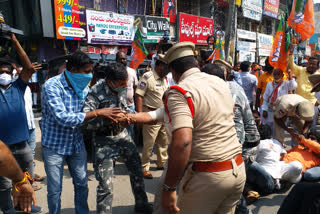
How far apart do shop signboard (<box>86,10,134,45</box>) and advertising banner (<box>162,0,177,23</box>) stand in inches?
101

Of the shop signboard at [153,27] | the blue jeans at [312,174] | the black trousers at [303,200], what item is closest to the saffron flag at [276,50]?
the blue jeans at [312,174]

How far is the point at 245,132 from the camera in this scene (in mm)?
3117

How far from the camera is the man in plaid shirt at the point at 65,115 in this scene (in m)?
2.51

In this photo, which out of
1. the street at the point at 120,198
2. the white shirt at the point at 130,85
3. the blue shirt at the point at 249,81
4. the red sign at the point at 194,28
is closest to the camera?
the street at the point at 120,198

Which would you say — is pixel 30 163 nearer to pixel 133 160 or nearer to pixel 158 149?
pixel 133 160

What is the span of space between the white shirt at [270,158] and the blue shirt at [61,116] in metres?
2.59

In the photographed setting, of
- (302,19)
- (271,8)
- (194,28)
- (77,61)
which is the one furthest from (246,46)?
(77,61)

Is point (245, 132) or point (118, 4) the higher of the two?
point (118, 4)

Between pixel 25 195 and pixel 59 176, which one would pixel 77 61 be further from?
pixel 25 195

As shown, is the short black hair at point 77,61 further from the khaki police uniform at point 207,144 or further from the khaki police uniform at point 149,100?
the khaki police uniform at point 149,100

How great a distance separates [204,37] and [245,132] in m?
14.7

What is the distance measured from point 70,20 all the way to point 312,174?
962cm

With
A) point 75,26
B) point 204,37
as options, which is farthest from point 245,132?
point 204,37

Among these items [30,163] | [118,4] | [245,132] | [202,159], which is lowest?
[30,163]
